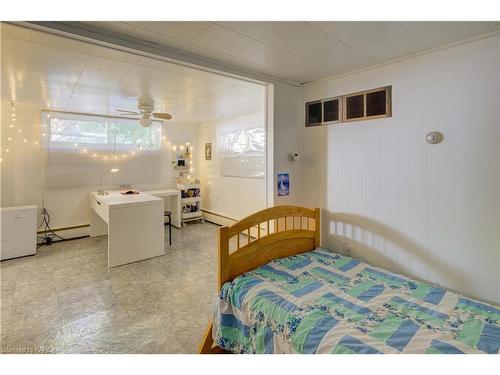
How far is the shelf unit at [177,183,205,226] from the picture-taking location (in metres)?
5.36

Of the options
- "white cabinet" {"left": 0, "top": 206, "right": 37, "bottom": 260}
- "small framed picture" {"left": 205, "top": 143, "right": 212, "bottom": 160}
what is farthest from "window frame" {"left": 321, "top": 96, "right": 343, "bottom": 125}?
"white cabinet" {"left": 0, "top": 206, "right": 37, "bottom": 260}

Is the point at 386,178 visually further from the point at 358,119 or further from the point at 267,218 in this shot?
the point at 267,218

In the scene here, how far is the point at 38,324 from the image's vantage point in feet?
6.93

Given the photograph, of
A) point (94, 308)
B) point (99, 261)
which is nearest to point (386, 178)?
point (94, 308)

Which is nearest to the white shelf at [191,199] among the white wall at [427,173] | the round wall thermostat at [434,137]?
the white wall at [427,173]

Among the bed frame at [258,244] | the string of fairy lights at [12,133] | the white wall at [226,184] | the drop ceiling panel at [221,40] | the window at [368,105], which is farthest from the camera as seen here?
the white wall at [226,184]

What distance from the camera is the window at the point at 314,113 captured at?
105 inches

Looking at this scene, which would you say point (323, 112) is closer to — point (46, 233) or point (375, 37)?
point (375, 37)

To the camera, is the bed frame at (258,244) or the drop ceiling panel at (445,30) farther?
the bed frame at (258,244)

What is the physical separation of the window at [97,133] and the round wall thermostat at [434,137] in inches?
184

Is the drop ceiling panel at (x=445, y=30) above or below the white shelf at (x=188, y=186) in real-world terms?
above

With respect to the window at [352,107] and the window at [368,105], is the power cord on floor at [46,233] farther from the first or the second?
the window at [368,105]

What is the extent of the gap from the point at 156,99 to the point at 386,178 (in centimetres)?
294

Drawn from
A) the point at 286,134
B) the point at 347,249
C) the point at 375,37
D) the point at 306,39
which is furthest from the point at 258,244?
the point at 375,37
